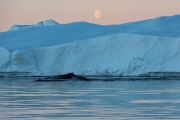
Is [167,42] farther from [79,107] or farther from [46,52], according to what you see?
[79,107]

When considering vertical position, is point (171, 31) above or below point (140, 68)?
above

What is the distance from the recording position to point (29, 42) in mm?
37438

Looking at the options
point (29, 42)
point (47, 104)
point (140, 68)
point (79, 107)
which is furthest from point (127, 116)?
point (29, 42)

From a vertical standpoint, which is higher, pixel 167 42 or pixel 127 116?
pixel 167 42

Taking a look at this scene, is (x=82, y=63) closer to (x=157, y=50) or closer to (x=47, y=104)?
(x=157, y=50)

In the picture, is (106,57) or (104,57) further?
(104,57)

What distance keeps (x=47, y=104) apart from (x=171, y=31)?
24471 millimetres

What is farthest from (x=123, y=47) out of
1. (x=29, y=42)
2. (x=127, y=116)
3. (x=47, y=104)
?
(x=127, y=116)

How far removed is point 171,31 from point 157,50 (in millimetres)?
4941

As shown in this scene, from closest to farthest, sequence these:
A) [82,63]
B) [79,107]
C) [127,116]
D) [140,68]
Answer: [127,116] < [79,107] < [140,68] < [82,63]

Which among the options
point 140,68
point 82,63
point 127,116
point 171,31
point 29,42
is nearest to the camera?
point 127,116

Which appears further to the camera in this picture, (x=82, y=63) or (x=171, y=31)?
(x=171, y=31)

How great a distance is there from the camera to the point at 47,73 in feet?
104

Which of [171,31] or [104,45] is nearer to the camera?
[104,45]
